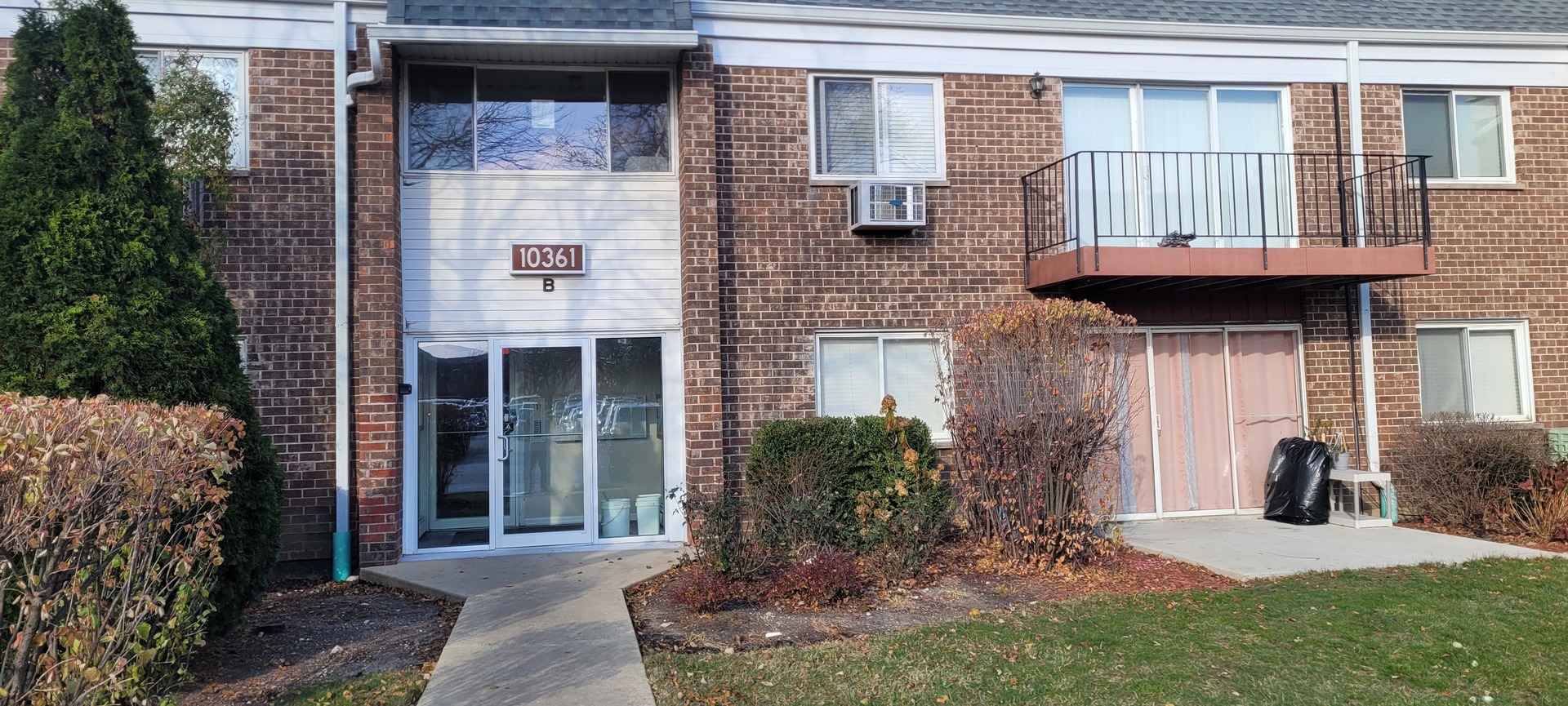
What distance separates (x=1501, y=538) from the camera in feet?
29.2

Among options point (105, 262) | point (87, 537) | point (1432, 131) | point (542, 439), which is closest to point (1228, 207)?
point (1432, 131)

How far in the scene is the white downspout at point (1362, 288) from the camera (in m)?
10.2

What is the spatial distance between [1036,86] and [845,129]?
6.53 feet

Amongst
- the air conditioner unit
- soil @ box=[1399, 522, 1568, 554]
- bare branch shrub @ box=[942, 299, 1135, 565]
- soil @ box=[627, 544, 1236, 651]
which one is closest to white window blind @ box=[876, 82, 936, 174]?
the air conditioner unit

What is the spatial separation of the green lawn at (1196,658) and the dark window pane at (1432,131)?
5652 mm

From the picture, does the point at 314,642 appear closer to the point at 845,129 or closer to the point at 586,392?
the point at 586,392

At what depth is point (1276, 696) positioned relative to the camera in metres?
4.77

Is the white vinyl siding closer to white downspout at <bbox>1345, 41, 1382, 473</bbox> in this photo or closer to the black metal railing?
the black metal railing

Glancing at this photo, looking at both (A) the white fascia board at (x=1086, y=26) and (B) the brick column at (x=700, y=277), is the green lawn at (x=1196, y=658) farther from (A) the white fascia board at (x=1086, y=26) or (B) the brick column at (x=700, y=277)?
(A) the white fascia board at (x=1086, y=26)

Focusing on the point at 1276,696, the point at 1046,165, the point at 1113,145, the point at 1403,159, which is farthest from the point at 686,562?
the point at 1403,159

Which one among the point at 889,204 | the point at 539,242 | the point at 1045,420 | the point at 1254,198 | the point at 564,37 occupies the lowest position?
the point at 1045,420

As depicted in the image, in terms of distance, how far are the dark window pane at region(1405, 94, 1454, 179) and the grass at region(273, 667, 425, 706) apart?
11010 millimetres

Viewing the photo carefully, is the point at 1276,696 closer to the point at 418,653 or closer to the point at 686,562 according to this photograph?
the point at 686,562

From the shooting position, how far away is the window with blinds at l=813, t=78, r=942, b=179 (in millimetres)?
9703
